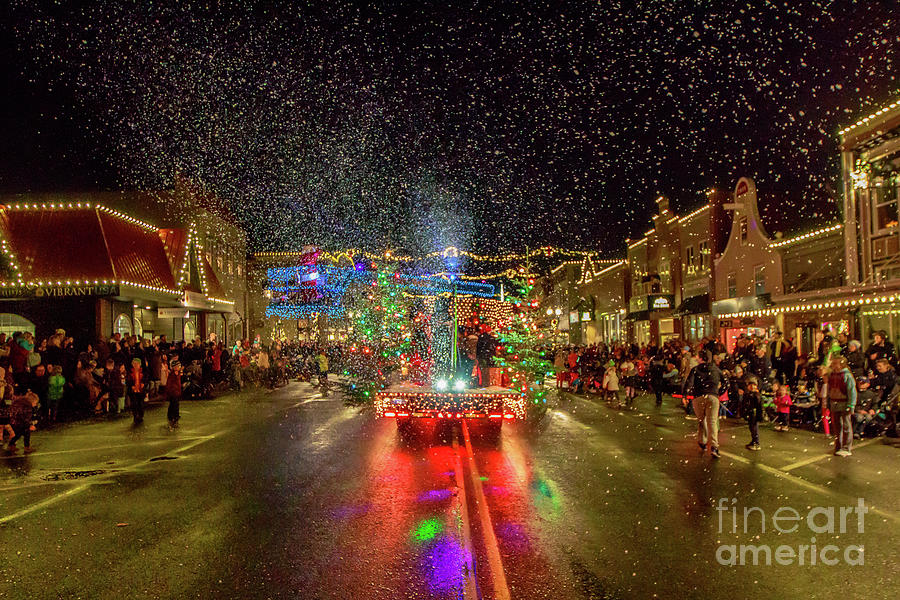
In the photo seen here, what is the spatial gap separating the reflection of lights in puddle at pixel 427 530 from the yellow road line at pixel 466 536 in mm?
228

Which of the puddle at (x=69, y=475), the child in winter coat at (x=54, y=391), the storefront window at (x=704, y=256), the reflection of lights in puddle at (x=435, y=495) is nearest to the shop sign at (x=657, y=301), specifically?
the storefront window at (x=704, y=256)

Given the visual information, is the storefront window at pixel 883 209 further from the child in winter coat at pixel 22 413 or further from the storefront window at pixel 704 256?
the child in winter coat at pixel 22 413

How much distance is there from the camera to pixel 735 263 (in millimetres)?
29797

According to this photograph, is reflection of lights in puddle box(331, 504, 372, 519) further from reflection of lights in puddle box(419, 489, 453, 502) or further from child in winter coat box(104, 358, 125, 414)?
child in winter coat box(104, 358, 125, 414)

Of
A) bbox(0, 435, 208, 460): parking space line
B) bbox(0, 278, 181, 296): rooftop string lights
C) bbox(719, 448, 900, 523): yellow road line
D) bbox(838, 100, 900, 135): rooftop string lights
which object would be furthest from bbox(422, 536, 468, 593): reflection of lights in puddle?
bbox(0, 278, 181, 296): rooftop string lights

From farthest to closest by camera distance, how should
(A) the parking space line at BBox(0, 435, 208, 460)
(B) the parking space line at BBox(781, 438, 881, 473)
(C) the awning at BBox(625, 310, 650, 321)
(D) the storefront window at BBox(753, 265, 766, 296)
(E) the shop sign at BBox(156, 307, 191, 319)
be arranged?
(C) the awning at BBox(625, 310, 650, 321)
(D) the storefront window at BBox(753, 265, 766, 296)
(E) the shop sign at BBox(156, 307, 191, 319)
(A) the parking space line at BBox(0, 435, 208, 460)
(B) the parking space line at BBox(781, 438, 881, 473)

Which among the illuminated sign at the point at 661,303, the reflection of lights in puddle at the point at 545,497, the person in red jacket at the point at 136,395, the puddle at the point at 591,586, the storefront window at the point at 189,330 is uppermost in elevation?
the illuminated sign at the point at 661,303

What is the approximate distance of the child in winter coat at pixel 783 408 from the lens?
14.1m

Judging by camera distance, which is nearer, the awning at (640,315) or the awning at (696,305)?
A: the awning at (696,305)

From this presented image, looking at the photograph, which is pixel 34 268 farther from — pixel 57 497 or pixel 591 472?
pixel 591 472

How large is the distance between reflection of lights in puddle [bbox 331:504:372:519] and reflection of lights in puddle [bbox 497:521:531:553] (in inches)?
60.3

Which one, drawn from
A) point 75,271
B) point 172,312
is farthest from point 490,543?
point 172,312

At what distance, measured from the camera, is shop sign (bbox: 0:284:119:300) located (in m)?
21.3

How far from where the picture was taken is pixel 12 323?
75.3 ft
